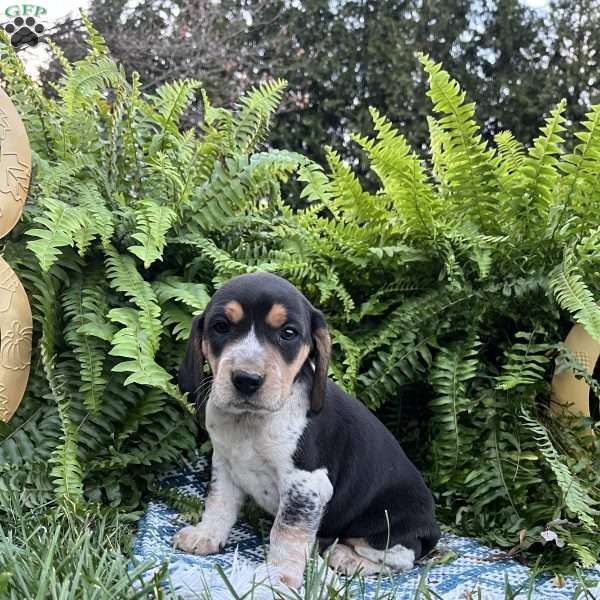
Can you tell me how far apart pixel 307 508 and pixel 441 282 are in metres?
1.77

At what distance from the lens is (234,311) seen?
2916 millimetres

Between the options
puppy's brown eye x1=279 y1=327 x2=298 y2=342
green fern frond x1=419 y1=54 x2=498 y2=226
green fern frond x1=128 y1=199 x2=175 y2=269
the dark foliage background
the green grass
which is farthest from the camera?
the dark foliage background

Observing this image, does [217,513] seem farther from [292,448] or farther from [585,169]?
[585,169]

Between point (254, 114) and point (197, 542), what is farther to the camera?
point (254, 114)

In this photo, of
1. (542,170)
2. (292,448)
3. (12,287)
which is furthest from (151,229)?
(542,170)

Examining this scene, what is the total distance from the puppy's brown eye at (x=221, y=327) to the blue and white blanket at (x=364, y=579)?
2.82 feet

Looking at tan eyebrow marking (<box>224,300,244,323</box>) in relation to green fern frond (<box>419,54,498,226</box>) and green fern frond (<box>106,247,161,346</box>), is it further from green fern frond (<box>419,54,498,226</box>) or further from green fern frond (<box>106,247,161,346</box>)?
green fern frond (<box>419,54,498,226</box>)

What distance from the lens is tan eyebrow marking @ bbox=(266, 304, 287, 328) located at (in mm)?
2906

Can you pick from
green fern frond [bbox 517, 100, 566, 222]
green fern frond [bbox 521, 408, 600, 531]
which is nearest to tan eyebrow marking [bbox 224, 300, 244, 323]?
green fern frond [bbox 521, 408, 600, 531]

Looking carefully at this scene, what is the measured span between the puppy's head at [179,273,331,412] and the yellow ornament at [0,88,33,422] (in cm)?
105

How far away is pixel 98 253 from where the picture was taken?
13.3ft

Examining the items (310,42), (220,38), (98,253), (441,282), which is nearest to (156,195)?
(98,253)

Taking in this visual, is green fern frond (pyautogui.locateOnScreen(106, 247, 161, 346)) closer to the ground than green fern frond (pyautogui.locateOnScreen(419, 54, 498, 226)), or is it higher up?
closer to the ground

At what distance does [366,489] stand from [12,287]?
195 cm
